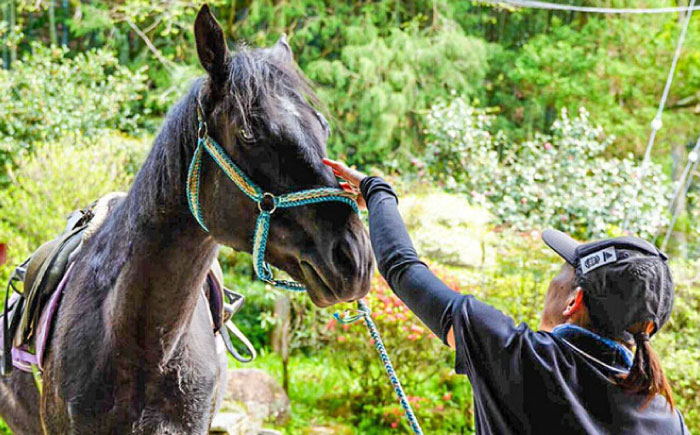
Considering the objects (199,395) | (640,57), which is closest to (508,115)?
(640,57)

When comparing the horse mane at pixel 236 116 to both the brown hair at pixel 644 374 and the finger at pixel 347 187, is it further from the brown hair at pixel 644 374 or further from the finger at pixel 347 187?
the brown hair at pixel 644 374

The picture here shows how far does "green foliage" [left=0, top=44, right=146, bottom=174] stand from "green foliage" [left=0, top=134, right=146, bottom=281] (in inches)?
47.4

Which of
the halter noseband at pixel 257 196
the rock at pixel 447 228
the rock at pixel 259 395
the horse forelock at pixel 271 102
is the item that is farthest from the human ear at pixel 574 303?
the rock at pixel 447 228

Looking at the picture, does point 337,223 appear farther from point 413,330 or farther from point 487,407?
point 413,330

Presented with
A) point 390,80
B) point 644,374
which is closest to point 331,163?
point 644,374

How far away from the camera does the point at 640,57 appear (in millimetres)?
9562

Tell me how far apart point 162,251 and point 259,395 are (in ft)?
12.0

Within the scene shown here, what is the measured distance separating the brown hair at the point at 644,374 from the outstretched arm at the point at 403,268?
13.1 inches

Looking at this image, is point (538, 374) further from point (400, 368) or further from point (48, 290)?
point (400, 368)

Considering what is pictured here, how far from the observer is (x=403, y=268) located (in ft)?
4.56

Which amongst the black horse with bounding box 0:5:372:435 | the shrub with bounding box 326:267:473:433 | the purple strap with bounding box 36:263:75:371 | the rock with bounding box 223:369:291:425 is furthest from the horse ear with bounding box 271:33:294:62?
the rock with bounding box 223:369:291:425

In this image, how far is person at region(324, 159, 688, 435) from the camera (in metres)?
1.22

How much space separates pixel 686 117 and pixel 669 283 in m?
9.48

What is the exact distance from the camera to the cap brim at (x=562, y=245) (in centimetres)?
140
